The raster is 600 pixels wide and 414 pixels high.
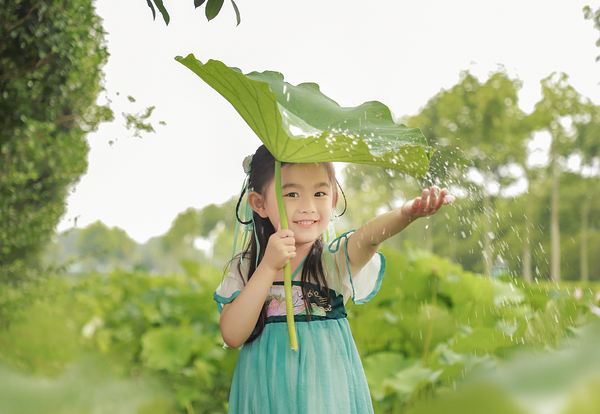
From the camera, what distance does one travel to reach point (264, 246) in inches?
64.7

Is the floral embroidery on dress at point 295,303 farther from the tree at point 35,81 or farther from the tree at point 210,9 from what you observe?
the tree at point 35,81

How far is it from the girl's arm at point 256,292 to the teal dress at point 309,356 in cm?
9

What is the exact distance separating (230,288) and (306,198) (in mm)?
394

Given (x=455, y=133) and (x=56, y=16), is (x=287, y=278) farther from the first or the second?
(x=455, y=133)

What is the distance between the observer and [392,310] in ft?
10.8

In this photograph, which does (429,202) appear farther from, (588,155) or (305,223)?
(588,155)

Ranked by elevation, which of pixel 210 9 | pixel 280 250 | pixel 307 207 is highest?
pixel 210 9

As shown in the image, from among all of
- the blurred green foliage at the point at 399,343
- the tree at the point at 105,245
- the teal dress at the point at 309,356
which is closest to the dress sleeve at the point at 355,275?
the teal dress at the point at 309,356

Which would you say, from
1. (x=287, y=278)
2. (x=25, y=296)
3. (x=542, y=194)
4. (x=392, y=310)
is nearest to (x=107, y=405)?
(x=287, y=278)

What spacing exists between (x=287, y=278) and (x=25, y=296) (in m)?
3.05

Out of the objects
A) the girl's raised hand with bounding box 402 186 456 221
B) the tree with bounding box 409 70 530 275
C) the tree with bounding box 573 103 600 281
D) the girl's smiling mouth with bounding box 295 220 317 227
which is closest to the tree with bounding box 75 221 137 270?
the girl's smiling mouth with bounding box 295 220 317 227

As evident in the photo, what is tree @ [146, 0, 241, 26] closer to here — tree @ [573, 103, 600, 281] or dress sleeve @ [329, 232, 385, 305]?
dress sleeve @ [329, 232, 385, 305]

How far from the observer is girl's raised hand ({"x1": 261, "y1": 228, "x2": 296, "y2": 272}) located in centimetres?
130

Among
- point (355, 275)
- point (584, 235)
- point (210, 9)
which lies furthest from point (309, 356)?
point (584, 235)
